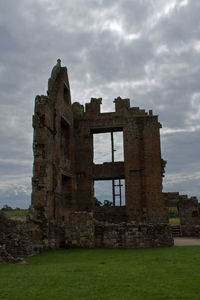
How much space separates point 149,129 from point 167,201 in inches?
212

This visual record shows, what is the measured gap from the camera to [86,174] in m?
20.3

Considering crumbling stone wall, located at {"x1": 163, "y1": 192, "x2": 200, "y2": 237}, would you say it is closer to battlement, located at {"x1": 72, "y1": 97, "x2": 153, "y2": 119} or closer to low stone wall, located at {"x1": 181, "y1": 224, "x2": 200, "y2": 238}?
low stone wall, located at {"x1": 181, "y1": 224, "x2": 200, "y2": 238}

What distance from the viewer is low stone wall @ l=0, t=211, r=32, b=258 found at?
37.9 ft

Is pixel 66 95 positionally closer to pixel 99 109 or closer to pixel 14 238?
pixel 99 109

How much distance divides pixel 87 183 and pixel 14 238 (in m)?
8.79

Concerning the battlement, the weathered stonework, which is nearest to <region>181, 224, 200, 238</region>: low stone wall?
the weathered stonework

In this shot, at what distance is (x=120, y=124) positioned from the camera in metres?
20.7

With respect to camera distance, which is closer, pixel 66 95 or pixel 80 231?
pixel 80 231

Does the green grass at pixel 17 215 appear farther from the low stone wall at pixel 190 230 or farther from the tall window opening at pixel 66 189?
the low stone wall at pixel 190 230

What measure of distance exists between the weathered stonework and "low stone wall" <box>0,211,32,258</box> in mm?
1374

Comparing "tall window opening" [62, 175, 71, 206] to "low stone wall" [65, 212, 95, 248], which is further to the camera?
"tall window opening" [62, 175, 71, 206]

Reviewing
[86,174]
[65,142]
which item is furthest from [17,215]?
[65,142]

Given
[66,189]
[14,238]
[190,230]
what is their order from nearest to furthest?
1. [14,238]
2. [66,189]
3. [190,230]

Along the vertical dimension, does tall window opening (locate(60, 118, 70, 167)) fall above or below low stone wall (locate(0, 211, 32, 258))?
above
